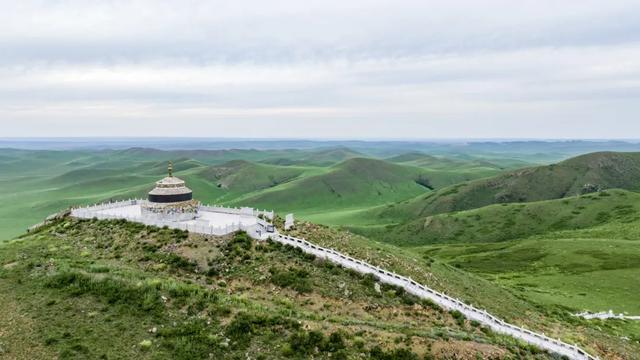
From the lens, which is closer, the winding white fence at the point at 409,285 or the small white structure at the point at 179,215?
the winding white fence at the point at 409,285

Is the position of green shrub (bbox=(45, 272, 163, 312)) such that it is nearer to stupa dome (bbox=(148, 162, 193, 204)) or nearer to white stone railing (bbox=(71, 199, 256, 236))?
white stone railing (bbox=(71, 199, 256, 236))

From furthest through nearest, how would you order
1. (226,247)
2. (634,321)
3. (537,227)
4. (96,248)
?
(537,227), (634,321), (96,248), (226,247)

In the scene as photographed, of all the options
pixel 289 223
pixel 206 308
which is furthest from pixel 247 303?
pixel 289 223

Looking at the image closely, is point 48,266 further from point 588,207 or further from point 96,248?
point 588,207

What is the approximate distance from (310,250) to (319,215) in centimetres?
15630

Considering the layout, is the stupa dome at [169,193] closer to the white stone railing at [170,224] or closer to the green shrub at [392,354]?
the white stone railing at [170,224]

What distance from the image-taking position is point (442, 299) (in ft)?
128

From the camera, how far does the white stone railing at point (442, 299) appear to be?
3469cm

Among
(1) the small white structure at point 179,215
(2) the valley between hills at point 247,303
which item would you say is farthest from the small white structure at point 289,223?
(1) the small white structure at point 179,215

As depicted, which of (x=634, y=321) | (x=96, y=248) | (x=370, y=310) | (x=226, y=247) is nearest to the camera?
(x=370, y=310)

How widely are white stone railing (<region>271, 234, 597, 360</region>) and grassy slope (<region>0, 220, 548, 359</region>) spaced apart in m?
1.09

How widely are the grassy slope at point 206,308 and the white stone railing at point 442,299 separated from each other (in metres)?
1.09

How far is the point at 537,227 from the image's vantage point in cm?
12988

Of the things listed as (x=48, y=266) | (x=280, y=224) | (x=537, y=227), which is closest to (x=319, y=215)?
(x=537, y=227)
